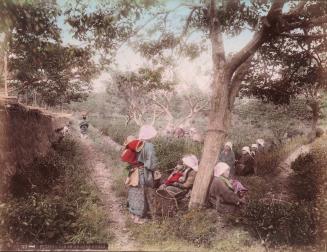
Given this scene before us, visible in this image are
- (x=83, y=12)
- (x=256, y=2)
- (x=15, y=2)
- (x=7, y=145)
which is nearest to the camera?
(x=15, y=2)

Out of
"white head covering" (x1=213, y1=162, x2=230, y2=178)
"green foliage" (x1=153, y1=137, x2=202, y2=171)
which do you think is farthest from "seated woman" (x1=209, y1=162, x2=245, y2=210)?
"green foliage" (x1=153, y1=137, x2=202, y2=171)

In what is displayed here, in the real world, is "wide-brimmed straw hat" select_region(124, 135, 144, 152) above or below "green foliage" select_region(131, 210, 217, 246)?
above

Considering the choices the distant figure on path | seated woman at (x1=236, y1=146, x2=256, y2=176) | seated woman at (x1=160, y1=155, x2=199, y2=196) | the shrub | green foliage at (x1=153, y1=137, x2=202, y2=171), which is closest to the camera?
seated woman at (x1=160, y1=155, x2=199, y2=196)

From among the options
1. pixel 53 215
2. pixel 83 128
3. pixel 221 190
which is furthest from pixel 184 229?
pixel 83 128

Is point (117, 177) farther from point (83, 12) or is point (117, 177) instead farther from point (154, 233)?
point (83, 12)

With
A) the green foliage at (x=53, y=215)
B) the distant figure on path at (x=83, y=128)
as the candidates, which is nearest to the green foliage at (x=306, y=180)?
the green foliage at (x=53, y=215)

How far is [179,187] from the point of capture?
9.23m

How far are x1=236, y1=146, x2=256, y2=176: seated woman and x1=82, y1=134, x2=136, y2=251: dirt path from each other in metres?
4.50

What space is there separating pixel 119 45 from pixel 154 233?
4441 mm

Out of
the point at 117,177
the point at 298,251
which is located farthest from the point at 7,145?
the point at 298,251

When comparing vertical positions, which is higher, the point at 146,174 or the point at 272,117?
the point at 272,117

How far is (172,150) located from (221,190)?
6.55 meters

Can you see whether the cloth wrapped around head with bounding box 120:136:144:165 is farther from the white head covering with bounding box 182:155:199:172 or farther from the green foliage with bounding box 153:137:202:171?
the green foliage with bounding box 153:137:202:171

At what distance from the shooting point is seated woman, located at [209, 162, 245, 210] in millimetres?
8672
